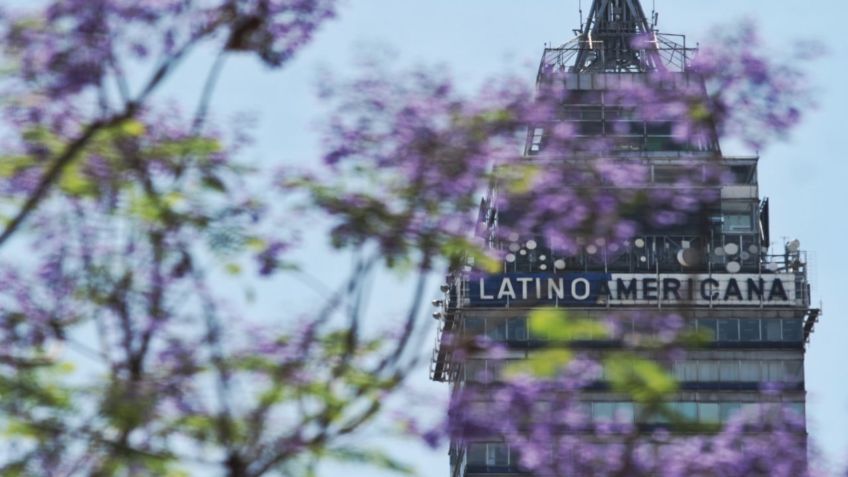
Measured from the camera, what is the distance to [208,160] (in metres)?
21.1

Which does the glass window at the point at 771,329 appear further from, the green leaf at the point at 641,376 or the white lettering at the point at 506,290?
the green leaf at the point at 641,376

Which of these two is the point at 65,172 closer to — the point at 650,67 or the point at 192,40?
the point at 192,40

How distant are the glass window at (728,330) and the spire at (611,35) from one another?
14.4 m

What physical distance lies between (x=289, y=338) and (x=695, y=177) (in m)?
3.97

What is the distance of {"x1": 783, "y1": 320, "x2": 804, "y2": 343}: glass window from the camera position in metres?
126

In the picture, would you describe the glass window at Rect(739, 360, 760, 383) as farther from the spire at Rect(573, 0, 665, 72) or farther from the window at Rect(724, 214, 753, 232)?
the spire at Rect(573, 0, 665, 72)

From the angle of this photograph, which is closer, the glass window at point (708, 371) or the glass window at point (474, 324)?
the glass window at point (708, 371)

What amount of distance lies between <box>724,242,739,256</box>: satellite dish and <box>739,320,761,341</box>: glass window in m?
4.31

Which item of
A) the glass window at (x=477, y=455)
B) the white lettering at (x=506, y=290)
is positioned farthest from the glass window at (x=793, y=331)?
the glass window at (x=477, y=455)

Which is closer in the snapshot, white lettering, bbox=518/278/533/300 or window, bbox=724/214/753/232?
white lettering, bbox=518/278/533/300

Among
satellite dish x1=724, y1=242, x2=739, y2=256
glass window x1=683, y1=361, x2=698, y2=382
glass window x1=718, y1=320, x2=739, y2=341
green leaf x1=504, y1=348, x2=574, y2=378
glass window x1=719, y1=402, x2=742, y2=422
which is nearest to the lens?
green leaf x1=504, y1=348, x2=574, y2=378

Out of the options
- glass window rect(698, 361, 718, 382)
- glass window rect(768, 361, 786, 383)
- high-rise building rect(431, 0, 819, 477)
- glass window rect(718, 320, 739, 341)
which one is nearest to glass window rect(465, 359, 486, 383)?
high-rise building rect(431, 0, 819, 477)

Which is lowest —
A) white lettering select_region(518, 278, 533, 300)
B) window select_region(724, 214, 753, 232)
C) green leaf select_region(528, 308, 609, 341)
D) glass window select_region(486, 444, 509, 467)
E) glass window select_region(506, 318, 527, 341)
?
green leaf select_region(528, 308, 609, 341)

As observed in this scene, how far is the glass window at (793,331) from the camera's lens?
4963 inches
